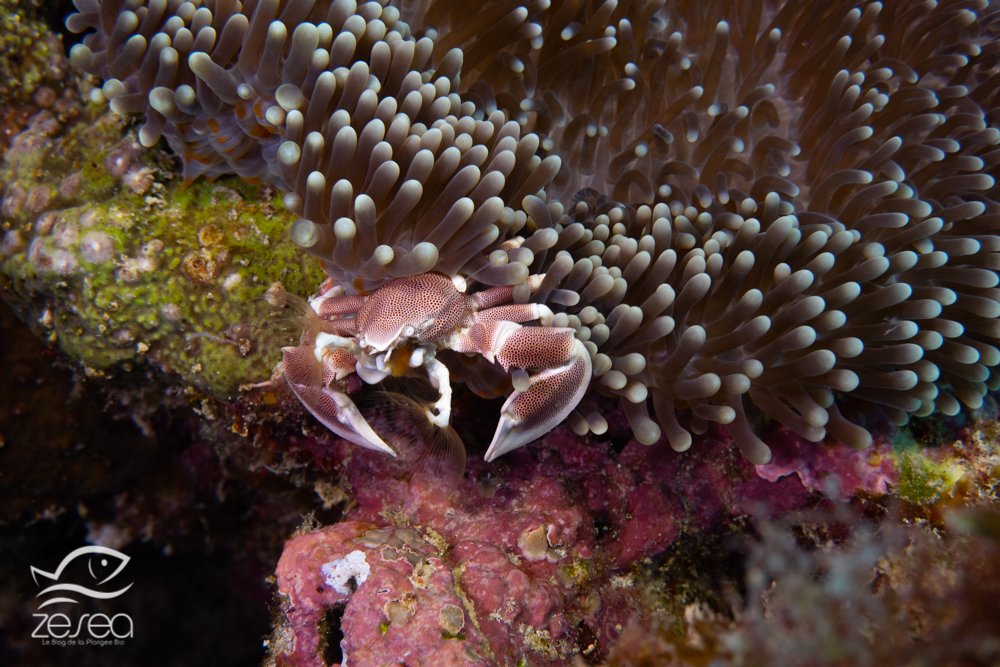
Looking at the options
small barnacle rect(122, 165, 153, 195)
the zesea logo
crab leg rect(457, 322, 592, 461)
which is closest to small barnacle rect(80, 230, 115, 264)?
small barnacle rect(122, 165, 153, 195)

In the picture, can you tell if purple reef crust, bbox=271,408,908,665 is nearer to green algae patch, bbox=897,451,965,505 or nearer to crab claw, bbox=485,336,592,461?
green algae patch, bbox=897,451,965,505

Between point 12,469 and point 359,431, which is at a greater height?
point 359,431

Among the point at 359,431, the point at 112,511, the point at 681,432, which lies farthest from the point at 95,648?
the point at 681,432

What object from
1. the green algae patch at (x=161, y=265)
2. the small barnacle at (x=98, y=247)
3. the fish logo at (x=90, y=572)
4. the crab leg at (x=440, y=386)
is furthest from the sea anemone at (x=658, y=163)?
the fish logo at (x=90, y=572)

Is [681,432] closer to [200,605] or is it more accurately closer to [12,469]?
[12,469]

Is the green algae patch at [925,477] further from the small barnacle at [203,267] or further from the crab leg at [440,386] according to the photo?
the small barnacle at [203,267]

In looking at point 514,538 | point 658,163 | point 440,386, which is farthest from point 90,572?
point 658,163

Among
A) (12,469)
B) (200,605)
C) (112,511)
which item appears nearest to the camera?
(12,469)
